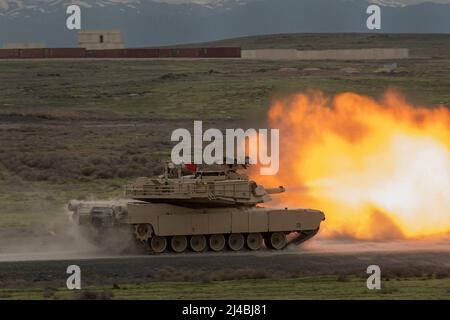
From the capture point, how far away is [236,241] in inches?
1793

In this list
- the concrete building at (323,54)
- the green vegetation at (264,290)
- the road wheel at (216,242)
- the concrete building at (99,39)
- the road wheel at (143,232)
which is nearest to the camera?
the green vegetation at (264,290)

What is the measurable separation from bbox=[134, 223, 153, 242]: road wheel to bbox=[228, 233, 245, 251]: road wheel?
10.5ft

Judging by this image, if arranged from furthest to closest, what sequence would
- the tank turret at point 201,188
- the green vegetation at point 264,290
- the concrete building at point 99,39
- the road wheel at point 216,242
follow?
1. the concrete building at point 99,39
2. the road wheel at point 216,242
3. the tank turret at point 201,188
4. the green vegetation at point 264,290

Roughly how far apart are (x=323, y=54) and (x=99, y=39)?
114ft

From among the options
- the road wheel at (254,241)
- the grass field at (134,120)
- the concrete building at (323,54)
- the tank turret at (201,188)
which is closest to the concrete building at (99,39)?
the grass field at (134,120)

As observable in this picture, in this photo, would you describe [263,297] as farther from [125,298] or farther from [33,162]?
[33,162]

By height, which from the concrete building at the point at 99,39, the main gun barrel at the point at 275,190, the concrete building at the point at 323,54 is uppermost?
the concrete building at the point at 99,39

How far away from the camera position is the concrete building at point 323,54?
585 ft

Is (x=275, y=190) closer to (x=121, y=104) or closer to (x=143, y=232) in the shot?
(x=143, y=232)

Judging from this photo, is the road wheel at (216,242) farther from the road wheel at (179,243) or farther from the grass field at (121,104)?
the grass field at (121,104)

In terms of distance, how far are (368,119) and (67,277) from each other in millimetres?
20367

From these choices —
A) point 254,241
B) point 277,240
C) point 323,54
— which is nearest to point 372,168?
point 277,240
